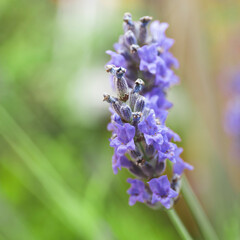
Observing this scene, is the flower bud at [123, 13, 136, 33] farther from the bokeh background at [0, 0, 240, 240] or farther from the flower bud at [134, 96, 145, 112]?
the bokeh background at [0, 0, 240, 240]

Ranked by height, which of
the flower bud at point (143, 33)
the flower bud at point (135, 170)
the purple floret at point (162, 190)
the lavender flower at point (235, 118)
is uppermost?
the flower bud at point (143, 33)

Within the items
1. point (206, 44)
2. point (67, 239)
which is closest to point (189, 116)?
point (206, 44)

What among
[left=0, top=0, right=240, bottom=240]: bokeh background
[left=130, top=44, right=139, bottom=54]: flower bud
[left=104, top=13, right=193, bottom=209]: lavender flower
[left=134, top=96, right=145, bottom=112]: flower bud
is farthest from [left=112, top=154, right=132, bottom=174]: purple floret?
[left=0, top=0, right=240, bottom=240]: bokeh background

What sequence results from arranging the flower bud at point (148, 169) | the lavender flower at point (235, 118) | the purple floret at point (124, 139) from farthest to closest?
the lavender flower at point (235, 118)
the flower bud at point (148, 169)
the purple floret at point (124, 139)

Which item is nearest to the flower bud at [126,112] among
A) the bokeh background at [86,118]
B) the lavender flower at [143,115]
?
the lavender flower at [143,115]

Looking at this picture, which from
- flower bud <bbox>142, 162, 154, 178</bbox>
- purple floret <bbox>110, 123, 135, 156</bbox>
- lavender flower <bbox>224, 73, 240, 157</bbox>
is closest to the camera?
purple floret <bbox>110, 123, 135, 156</bbox>

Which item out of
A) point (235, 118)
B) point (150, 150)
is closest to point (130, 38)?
point (150, 150)

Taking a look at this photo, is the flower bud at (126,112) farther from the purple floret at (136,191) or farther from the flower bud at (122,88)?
the purple floret at (136,191)

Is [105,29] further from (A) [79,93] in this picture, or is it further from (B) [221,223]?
(B) [221,223]

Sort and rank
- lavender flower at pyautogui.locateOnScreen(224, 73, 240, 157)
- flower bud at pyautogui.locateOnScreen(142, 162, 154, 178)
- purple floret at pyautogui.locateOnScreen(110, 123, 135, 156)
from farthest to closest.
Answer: lavender flower at pyautogui.locateOnScreen(224, 73, 240, 157) → flower bud at pyautogui.locateOnScreen(142, 162, 154, 178) → purple floret at pyautogui.locateOnScreen(110, 123, 135, 156)
